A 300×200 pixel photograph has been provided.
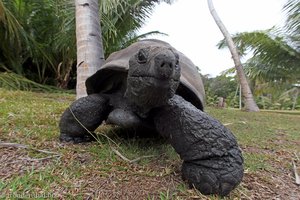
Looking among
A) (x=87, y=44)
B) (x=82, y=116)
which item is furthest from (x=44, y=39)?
(x=82, y=116)

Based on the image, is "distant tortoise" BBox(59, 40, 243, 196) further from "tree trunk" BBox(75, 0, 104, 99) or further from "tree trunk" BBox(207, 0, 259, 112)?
"tree trunk" BBox(207, 0, 259, 112)

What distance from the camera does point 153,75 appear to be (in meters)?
1.02

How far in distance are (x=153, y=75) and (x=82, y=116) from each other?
60 cm

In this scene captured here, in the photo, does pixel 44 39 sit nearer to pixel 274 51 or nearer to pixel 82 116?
pixel 82 116

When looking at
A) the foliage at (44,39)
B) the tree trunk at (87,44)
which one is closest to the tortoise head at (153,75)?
the tree trunk at (87,44)

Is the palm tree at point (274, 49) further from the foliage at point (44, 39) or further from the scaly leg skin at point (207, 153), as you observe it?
the scaly leg skin at point (207, 153)

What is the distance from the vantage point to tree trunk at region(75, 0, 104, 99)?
2.47m

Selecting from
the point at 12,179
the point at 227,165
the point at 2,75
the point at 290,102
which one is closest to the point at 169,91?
the point at 227,165

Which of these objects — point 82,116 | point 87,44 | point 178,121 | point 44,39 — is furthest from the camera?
point 44,39

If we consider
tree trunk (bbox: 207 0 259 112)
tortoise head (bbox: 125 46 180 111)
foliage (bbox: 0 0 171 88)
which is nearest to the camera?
tortoise head (bbox: 125 46 180 111)

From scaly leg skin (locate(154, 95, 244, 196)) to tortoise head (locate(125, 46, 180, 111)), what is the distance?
0.14 m

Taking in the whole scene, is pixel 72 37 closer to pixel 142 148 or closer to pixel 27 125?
pixel 27 125

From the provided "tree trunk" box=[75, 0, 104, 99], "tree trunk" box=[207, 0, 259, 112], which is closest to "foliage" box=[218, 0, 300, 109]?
"tree trunk" box=[207, 0, 259, 112]

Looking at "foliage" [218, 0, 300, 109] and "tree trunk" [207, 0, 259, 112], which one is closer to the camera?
"tree trunk" [207, 0, 259, 112]
